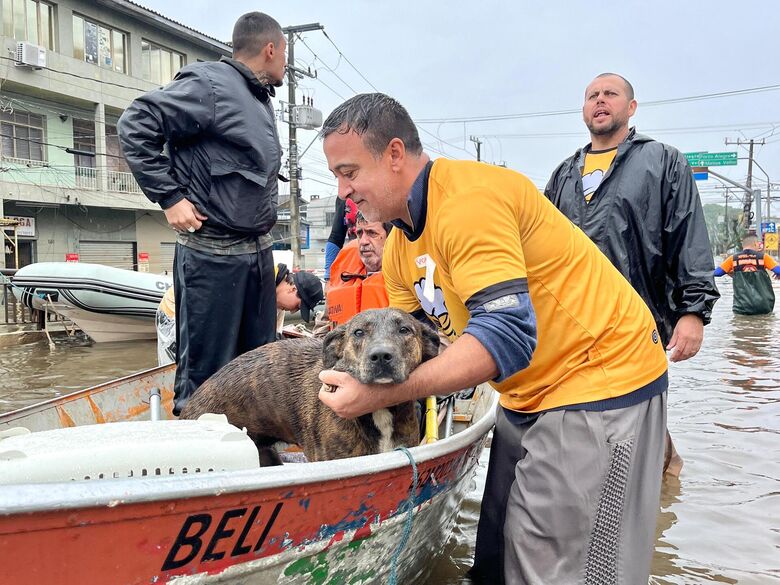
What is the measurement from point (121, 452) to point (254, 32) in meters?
2.82

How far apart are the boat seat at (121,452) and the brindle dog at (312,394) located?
642 mm

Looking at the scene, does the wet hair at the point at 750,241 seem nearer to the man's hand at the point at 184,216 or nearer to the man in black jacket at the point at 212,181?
the man in black jacket at the point at 212,181

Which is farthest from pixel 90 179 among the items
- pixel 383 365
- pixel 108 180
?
pixel 383 365

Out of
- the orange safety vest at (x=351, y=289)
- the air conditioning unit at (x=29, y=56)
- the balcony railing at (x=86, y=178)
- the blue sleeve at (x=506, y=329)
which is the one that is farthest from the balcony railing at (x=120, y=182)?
the blue sleeve at (x=506, y=329)

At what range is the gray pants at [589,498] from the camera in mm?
2248

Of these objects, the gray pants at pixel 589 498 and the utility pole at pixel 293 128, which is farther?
the utility pole at pixel 293 128

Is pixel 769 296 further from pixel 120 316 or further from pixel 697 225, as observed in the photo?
pixel 120 316

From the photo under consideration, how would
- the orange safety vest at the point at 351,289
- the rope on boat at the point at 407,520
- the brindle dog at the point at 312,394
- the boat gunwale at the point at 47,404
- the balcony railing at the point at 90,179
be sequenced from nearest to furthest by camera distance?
the rope on boat at the point at 407,520 → the brindle dog at the point at 312,394 → the boat gunwale at the point at 47,404 → the orange safety vest at the point at 351,289 → the balcony railing at the point at 90,179

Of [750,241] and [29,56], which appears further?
[29,56]

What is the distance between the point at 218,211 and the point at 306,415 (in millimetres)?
1267

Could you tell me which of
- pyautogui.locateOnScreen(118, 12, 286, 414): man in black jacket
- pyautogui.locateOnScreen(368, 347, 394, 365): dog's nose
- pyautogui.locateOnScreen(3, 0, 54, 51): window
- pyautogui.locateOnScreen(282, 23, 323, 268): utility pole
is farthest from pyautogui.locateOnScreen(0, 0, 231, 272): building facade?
pyautogui.locateOnScreen(368, 347, 394, 365): dog's nose

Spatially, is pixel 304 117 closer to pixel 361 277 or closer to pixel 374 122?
pixel 361 277

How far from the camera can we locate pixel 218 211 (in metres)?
3.58

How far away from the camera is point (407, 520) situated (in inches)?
98.0
